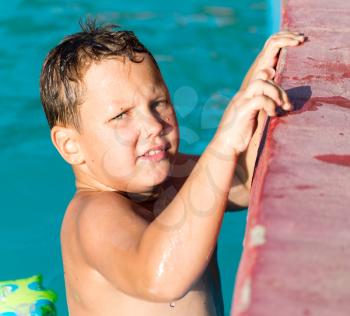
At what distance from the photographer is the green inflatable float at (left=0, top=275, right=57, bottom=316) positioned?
2.92 meters

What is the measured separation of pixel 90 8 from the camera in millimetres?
6453

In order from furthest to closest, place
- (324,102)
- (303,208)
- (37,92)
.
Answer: (37,92) → (324,102) → (303,208)

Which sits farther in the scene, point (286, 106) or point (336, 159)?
point (286, 106)

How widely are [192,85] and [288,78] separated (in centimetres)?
325

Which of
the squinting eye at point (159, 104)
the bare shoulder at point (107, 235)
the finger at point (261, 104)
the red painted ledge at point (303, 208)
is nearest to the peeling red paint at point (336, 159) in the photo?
the red painted ledge at point (303, 208)

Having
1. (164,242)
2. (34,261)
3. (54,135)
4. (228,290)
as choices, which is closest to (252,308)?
(164,242)

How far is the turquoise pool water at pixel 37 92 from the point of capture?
4188mm

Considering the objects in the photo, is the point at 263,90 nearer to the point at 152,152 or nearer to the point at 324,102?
the point at 324,102

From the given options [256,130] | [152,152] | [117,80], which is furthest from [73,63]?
[256,130]

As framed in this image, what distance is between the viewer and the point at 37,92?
5.31 m

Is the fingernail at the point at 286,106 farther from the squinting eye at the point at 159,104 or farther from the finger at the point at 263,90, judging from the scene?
the squinting eye at the point at 159,104

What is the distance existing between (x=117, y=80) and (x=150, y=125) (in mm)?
177

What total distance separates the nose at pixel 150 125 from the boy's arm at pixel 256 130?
0.35 m

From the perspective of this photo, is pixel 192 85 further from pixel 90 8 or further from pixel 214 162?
pixel 214 162
